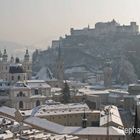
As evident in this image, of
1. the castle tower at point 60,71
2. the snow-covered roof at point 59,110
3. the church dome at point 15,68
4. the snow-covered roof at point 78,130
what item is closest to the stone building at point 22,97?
the church dome at point 15,68

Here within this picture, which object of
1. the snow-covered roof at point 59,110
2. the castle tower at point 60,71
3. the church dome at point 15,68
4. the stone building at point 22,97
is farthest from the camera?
the castle tower at point 60,71

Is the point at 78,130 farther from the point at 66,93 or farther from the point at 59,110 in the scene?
the point at 66,93

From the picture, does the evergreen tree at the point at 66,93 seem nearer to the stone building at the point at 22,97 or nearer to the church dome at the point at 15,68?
the stone building at the point at 22,97

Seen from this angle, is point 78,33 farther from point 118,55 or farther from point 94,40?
point 118,55

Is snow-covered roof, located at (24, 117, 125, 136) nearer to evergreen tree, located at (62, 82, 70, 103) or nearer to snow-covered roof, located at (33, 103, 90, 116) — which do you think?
snow-covered roof, located at (33, 103, 90, 116)

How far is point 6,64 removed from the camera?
6950 cm

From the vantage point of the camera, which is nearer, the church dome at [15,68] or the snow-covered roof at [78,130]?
the snow-covered roof at [78,130]

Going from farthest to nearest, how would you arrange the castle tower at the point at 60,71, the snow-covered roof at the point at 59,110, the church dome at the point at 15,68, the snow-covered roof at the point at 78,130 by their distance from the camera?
the castle tower at the point at 60,71 < the church dome at the point at 15,68 < the snow-covered roof at the point at 59,110 < the snow-covered roof at the point at 78,130

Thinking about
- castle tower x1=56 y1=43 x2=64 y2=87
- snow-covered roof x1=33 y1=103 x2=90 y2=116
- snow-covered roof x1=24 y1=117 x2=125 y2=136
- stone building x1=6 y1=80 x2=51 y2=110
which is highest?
castle tower x1=56 y1=43 x2=64 y2=87

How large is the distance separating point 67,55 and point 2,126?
91808 mm

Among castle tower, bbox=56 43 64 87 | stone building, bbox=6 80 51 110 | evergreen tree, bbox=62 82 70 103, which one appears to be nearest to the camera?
stone building, bbox=6 80 51 110

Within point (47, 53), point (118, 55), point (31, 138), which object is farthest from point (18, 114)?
point (47, 53)

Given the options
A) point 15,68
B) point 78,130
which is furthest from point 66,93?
point 78,130

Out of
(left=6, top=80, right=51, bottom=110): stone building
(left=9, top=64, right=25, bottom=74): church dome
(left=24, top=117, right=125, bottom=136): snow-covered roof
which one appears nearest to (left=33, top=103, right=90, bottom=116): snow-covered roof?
(left=6, top=80, right=51, bottom=110): stone building
